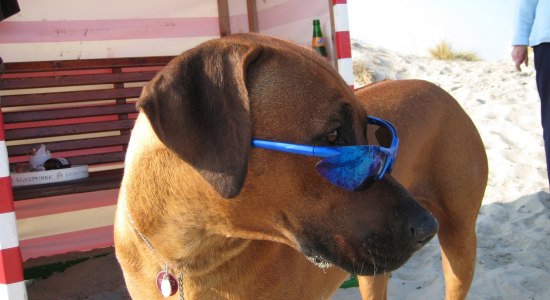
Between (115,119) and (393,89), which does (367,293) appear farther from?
(115,119)

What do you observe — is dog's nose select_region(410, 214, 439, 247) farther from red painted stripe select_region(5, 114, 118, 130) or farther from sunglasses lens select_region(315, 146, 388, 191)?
red painted stripe select_region(5, 114, 118, 130)

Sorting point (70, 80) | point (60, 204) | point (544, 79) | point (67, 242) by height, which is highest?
point (70, 80)

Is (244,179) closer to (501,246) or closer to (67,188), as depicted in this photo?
(67,188)

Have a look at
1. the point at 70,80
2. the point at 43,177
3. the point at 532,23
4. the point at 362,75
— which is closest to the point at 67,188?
the point at 43,177

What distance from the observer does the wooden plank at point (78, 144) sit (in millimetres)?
4918

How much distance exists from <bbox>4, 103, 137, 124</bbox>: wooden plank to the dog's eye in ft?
13.2

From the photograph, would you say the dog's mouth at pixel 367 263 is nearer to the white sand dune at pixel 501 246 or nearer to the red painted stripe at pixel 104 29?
the white sand dune at pixel 501 246

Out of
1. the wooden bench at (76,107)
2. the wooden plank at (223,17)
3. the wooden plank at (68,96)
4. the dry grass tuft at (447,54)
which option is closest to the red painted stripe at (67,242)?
the wooden bench at (76,107)

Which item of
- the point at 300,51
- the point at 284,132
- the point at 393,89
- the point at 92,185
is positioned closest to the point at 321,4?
the point at 393,89

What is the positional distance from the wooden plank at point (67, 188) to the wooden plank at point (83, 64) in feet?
4.52

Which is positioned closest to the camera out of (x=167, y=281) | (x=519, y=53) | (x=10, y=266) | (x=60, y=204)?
(x=167, y=281)

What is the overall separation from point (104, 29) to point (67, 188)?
6.77 feet

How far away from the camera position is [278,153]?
5.37 ft

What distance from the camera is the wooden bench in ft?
16.3
